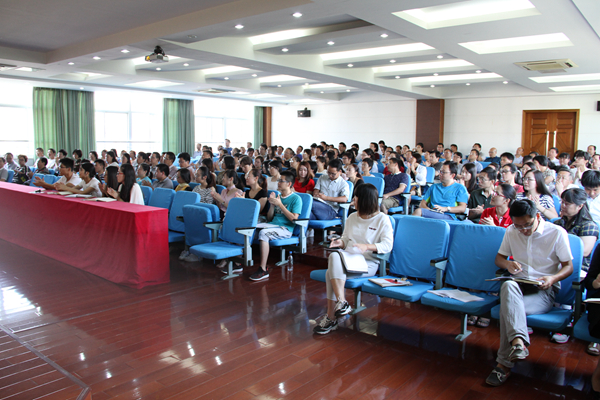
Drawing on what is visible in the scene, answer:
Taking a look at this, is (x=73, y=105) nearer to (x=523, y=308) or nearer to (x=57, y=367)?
(x=57, y=367)

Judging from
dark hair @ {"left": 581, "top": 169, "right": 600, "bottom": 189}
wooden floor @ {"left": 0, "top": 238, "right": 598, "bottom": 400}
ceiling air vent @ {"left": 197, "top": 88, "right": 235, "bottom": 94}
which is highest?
ceiling air vent @ {"left": 197, "top": 88, "right": 235, "bottom": 94}

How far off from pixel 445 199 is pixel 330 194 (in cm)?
138

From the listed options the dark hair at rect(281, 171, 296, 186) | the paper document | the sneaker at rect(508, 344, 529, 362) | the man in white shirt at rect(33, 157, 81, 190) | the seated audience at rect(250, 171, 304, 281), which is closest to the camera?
the sneaker at rect(508, 344, 529, 362)

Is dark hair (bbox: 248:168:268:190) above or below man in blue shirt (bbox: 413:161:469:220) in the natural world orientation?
above

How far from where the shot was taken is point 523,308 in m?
2.53

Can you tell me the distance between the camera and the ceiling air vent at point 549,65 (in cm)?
709

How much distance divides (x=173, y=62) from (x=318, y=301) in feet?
21.6

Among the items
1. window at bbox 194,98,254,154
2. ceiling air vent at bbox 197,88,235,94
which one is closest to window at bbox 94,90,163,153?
window at bbox 194,98,254,154

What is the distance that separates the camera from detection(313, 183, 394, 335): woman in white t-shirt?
3.18 meters

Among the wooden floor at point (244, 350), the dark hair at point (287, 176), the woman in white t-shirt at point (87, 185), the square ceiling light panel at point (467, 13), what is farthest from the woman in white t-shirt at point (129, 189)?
the square ceiling light panel at point (467, 13)

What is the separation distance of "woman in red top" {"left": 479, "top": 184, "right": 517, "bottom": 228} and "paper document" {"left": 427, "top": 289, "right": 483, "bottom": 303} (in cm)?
98

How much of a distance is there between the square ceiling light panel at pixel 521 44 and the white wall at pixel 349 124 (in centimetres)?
696

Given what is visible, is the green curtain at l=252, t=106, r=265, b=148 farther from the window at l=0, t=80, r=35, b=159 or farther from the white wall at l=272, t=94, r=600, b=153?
the window at l=0, t=80, r=35, b=159

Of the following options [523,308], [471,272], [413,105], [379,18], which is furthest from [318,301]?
[413,105]
